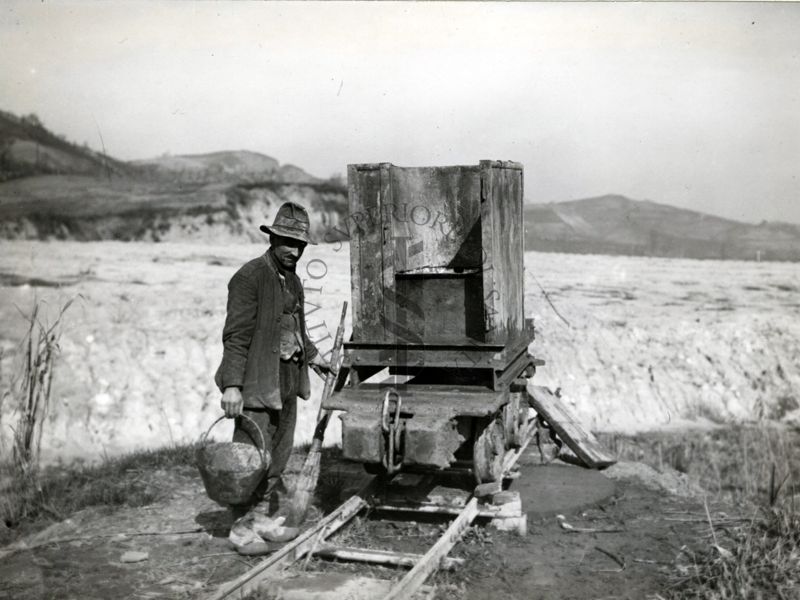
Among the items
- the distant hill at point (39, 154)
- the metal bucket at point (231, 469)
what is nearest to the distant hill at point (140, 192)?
the distant hill at point (39, 154)

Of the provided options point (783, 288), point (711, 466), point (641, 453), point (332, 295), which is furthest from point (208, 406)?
point (783, 288)

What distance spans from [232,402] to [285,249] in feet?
3.90

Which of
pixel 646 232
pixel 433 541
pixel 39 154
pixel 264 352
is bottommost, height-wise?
pixel 433 541

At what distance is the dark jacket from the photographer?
17.5 ft

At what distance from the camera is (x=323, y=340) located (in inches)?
438

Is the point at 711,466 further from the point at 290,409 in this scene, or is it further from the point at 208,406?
the point at 208,406

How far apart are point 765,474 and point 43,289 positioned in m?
10.9

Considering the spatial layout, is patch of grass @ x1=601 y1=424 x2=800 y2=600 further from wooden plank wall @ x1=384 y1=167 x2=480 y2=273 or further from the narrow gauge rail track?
wooden plank wall @ x1=384 y1=167 x2=480 y2=273

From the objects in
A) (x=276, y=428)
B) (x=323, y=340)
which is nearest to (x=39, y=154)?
(x=323, y=340)

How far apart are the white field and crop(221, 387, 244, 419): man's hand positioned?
4291 millimetres

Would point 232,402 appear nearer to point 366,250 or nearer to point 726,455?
point 366,250

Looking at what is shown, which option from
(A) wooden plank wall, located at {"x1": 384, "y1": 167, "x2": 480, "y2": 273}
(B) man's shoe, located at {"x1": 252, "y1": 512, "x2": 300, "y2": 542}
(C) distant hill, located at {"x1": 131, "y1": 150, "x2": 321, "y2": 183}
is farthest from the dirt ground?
(C) distant hill, located at {"x1": 131, "y1": 150, "x2": 321, "y2": 183}

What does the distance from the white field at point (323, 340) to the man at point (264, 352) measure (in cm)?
405

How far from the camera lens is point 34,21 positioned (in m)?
7.96
